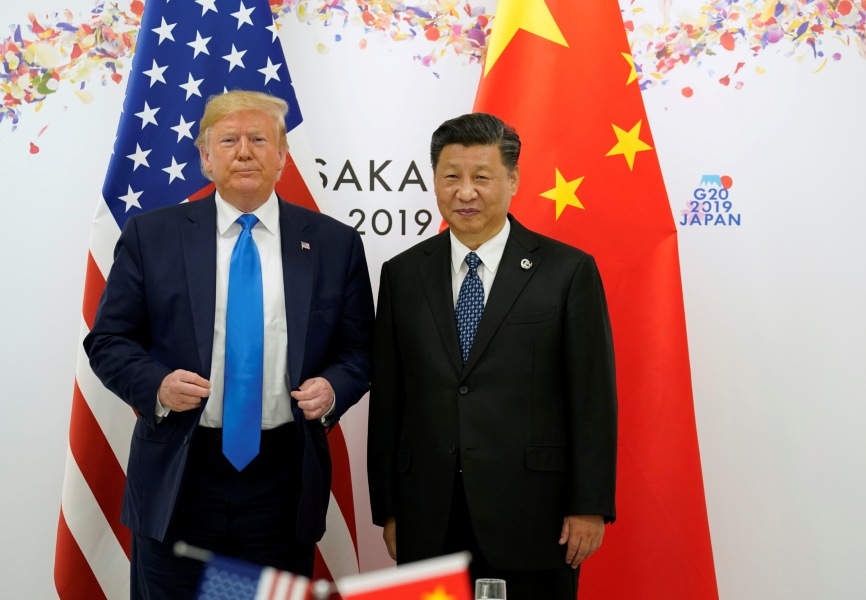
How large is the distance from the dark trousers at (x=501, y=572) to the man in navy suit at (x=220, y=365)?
0.33 metres

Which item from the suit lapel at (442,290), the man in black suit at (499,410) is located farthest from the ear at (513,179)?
the suit lapel at (442,290)

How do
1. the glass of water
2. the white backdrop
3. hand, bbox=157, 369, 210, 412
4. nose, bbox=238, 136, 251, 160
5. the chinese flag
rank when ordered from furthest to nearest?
1. the white backdrop
2. the chinese flag
3. nose, bbox=238, 136, 251, 160
4. hand, bbox=157, 369, 210, 412
5. the glass of water

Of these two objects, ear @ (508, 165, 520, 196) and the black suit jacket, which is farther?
ear @ (508, 165, 520, 196)

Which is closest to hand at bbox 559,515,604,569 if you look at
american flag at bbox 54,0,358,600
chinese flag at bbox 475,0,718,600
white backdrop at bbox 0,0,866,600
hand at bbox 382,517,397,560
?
hand at bbox 382,517,397,560

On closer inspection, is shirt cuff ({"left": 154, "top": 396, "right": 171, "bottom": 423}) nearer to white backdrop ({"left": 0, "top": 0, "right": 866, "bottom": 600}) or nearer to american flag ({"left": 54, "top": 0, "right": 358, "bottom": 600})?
american flag ({"left": 54, "top": 0, "right": 358, "bottom": 600})

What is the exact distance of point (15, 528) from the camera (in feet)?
9.93

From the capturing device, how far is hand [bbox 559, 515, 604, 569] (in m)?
2.03

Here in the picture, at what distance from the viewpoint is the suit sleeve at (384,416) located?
2.14 meters

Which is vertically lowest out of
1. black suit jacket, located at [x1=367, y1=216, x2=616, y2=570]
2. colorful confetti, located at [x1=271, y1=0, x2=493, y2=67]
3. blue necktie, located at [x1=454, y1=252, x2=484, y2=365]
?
black suit jacket, located at [x1=367, y1=216, x2=616, y2=570]

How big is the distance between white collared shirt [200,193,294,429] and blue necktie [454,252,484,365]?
0.42 m

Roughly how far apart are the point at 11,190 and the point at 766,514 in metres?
2.76

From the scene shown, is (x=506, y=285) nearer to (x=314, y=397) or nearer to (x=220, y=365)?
(x=314, y=397)

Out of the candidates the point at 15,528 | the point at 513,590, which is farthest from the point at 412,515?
the point at 15,528

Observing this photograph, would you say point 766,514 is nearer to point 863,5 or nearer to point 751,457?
point 751,457
